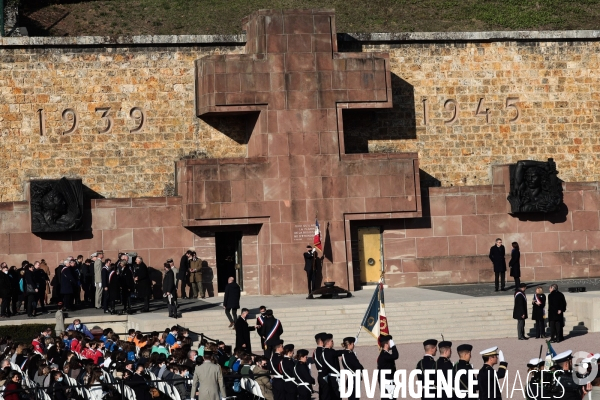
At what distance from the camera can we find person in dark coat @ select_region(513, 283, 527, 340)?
27.3 m

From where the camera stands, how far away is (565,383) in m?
15.3

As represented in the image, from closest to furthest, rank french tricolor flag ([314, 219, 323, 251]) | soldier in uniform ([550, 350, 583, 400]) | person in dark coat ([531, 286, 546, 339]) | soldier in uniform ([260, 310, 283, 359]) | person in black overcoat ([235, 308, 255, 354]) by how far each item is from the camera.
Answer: soldier in uniform ([550, 350, 583, 400]) → soldier in uniform ([260, 310, 283, 359]) → person in black overcoat ([235, 308, 255, 354]) → person in dark coat ([531, 286, 546, 339]) → french tricolor flag ([314, 219, 323, 251])

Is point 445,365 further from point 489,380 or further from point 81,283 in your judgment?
point 81,283

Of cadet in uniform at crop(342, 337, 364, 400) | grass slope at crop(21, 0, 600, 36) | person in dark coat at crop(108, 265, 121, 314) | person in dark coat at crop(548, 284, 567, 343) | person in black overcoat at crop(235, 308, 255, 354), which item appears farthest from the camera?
grass slope at crop(21, 0, 600, 36)

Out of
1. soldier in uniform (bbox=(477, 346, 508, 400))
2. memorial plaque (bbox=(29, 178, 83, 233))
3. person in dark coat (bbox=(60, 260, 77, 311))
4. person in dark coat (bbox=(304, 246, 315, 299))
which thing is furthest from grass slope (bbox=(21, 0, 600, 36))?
soldier in uniform (bbox=(477, 346, 508, 400))

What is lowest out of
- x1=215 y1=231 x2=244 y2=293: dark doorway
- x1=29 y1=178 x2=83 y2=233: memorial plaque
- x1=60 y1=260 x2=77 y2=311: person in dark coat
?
x1=60 y1=260 x2=77 y2=311: person in dark coat

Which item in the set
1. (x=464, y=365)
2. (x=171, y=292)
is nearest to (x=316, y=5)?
(x=171, y=292)

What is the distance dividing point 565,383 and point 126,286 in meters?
16.6

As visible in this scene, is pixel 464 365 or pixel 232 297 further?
pixel 232 297

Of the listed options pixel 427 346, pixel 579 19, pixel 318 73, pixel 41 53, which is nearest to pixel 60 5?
pixel 41 53

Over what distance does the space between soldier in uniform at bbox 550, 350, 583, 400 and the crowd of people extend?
14732 mm

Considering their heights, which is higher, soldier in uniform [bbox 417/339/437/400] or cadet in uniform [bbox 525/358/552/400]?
soldier in uniform [bbox 417/339/437/400]

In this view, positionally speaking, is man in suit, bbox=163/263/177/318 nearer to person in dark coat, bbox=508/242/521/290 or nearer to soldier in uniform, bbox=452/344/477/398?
person in dark coat, bbox=508/242/521/290

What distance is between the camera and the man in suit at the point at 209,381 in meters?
17.8
